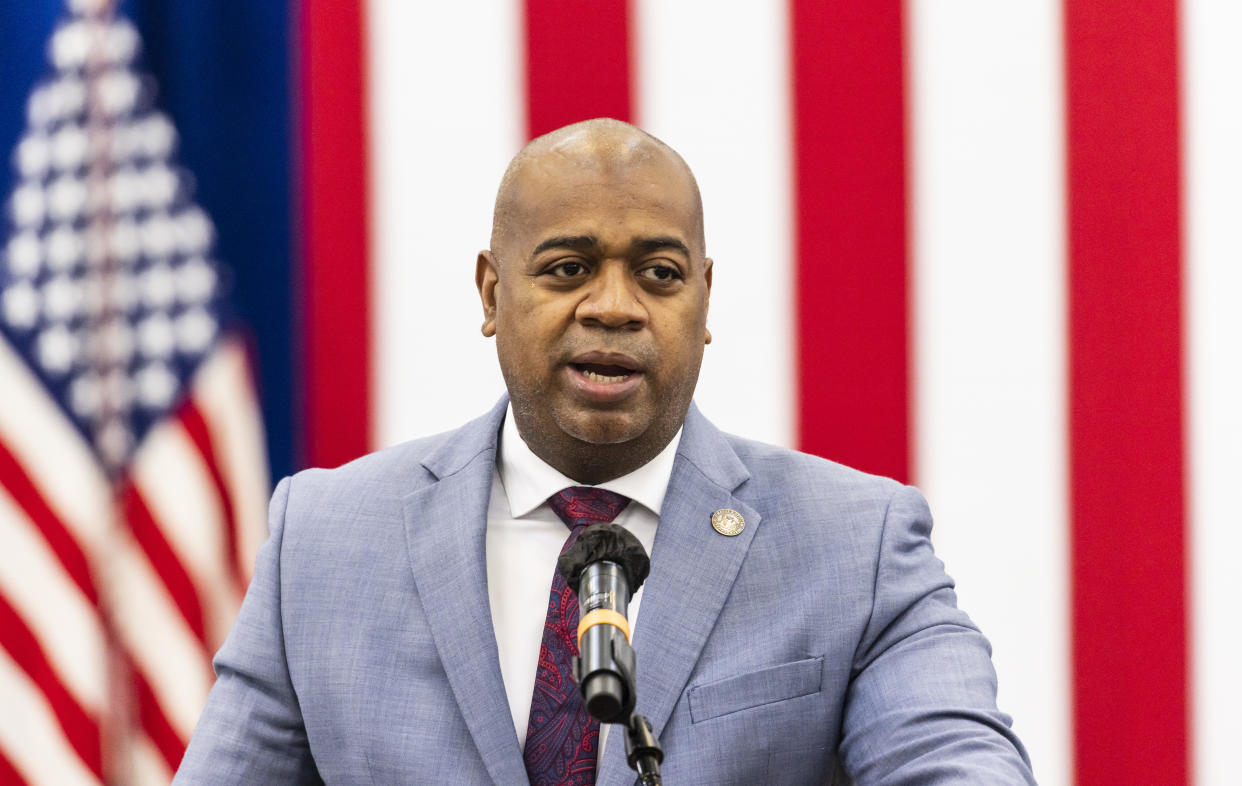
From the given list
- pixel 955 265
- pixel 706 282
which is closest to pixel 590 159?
pixel 706 282

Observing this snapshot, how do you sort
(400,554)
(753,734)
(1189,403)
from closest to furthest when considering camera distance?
(753,734) → (400,554) → (1189,403)

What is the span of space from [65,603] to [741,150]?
151cm

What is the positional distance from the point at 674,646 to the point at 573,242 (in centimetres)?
53

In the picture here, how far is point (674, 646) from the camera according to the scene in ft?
5.10

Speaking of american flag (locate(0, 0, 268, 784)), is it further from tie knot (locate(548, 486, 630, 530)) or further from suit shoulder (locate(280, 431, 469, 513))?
tie knot (locate(548, 486, 630, 530))

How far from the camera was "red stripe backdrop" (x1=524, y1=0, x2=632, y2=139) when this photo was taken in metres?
2.33

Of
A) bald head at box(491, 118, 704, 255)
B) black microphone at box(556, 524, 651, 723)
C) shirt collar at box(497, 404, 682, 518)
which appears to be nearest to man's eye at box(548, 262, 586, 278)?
bald head at box(491, 118, 704, 255)

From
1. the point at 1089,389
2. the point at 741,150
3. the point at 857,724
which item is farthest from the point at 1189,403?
the point at 857,724

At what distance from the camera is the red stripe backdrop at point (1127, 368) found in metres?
2.27

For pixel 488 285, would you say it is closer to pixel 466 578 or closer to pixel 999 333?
pixel 466 578

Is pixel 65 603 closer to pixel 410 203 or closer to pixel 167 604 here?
pixel 167 604

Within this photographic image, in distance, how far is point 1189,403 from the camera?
2275 mm

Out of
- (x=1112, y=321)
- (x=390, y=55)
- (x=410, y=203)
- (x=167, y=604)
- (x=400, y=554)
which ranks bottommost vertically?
(x=167, y=604)

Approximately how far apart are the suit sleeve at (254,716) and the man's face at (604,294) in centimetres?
47
